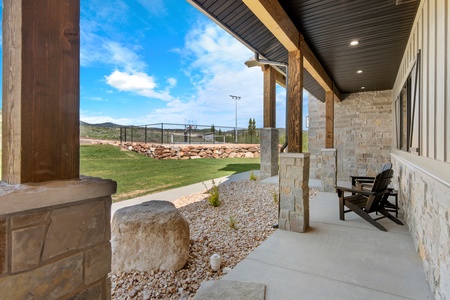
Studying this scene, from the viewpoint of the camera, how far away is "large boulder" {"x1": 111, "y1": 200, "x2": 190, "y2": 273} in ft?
7.44

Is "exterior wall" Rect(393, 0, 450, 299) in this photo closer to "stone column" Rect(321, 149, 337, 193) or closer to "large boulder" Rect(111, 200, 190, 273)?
"large boulder" Rect(111, 200, 190, 273)

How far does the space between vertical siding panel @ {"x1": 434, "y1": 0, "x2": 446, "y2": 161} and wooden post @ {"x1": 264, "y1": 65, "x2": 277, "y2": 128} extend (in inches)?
201

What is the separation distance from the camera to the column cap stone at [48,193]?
0.75m

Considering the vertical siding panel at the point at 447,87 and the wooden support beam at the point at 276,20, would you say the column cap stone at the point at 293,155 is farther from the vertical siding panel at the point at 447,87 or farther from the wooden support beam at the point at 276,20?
the vertical siding panel at the point at 447,87

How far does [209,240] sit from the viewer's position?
9.85ft

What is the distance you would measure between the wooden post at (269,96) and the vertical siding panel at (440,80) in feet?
16.8

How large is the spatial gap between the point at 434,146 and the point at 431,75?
0.68 m

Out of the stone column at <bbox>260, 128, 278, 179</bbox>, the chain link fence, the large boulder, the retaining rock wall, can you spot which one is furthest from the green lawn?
the large boulder

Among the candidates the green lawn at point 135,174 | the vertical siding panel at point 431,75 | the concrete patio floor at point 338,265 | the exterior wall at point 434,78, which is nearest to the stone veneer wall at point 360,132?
the green lawn at point 135,174

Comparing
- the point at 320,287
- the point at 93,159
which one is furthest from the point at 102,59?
the point at 320,287

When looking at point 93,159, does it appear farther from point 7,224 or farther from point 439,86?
point 439,86

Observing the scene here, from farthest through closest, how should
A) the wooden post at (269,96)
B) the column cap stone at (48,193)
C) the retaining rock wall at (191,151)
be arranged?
the retaining rock wall at (191,151)
the wooden post at (269,96)
the column cap stone at (48,193)

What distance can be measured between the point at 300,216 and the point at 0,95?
315 centimetres

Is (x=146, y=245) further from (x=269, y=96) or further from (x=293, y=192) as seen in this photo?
(x=269, y=96)
